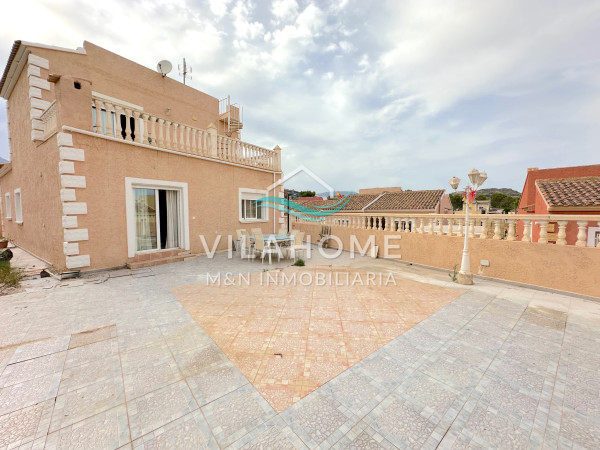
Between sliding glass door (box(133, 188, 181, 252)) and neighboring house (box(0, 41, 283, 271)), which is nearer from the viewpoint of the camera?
neighboring house (box(0, 41, 283, 271))

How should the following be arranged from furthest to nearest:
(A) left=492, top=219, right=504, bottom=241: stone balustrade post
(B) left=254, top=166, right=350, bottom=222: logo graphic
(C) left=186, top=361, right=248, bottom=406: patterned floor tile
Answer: (B) left=254, top=166, right=350, bottom=222: logo graphic
(A) left=492, top=219, right=504, bottom=241: stone balustrade post
(C) left=186, top=361, right=248, bottom=406: patterned floor tile

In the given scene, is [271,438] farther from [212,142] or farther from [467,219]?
[212,142]

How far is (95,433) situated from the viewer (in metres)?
1.67

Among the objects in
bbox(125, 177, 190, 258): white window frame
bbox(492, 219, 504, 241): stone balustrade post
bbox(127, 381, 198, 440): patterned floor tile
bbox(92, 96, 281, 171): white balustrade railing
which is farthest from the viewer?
bbox(125, 177, 190, 258): white window frame

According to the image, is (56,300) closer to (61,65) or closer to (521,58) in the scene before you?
(61,65)

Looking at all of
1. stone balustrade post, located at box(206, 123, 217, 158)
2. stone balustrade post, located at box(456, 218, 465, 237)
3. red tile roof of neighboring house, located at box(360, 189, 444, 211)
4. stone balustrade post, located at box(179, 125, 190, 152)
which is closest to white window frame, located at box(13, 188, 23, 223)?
stone balustrade post, located at box(179, 125, 190, 152)

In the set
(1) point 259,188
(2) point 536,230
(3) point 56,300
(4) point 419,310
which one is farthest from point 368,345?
(2) point 536,230

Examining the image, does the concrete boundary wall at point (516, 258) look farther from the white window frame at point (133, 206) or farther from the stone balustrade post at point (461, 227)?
the white window frame at point (133, 206)

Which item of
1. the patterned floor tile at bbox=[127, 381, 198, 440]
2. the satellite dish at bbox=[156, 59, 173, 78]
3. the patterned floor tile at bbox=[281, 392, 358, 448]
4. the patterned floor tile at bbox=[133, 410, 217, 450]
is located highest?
the satellite dish at bbox=[156, 59, 173, 78]

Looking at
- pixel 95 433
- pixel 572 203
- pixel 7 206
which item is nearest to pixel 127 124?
pixel 95 433

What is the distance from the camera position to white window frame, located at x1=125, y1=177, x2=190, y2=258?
257 inches

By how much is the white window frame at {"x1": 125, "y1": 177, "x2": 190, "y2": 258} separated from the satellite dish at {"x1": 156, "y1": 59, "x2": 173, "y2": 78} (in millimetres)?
5438

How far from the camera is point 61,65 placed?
7117mm

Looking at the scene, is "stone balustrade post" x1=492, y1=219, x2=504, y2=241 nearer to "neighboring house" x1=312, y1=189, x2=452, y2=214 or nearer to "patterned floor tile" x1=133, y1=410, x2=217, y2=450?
"patterned floor tile" x1=133, y1=410, x2=217, y2=450
